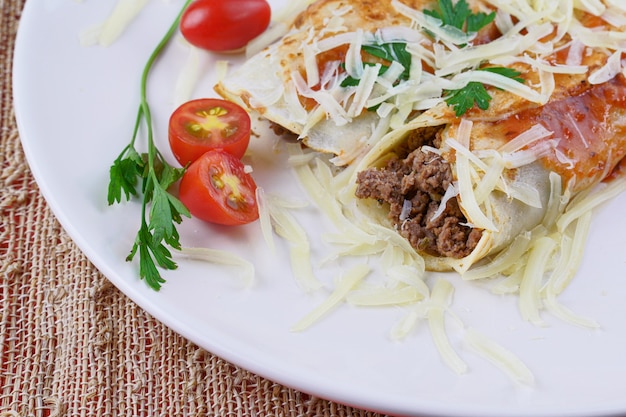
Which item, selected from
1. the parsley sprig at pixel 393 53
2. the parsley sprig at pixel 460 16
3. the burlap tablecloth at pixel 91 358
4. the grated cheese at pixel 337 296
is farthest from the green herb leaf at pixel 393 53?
the burlap tablecloth at pixel 91 358

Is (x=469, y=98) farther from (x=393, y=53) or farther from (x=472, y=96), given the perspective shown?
(x=393, y=53)

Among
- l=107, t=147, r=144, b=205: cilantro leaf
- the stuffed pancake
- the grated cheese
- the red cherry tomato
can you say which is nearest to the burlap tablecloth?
the grated cheese

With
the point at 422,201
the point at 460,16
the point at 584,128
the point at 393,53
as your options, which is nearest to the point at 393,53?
the point at 393,53

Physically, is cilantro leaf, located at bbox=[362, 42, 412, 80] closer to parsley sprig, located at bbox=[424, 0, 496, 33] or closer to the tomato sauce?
parsley sprig, located at bbox=[424, 0, 496, 33]

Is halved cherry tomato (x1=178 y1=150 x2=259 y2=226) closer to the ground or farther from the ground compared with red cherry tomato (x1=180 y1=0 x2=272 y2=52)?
closer to the ground

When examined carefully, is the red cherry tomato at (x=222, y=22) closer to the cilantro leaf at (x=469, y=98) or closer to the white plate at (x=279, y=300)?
the white plate at (x=279, y=300)

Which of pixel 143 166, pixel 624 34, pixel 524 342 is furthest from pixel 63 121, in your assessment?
pixel 624 34
